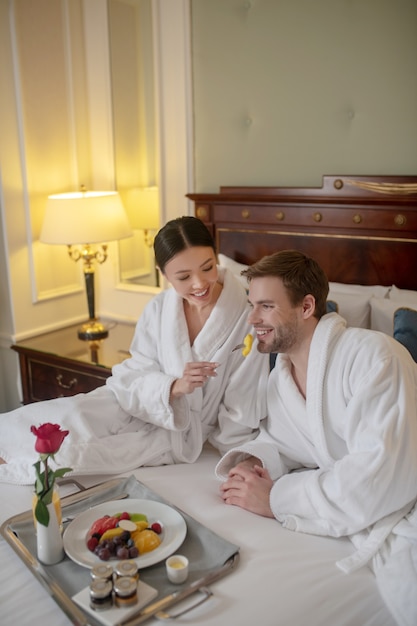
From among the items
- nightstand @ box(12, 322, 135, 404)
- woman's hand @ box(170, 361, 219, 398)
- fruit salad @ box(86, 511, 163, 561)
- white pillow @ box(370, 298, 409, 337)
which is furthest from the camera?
nightstand @ box(12, 322, 135, 404)

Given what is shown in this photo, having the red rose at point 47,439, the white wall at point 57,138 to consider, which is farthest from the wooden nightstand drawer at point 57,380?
the red rose at point 47,439

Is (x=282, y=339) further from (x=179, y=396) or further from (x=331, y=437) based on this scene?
(x=179, y=396)

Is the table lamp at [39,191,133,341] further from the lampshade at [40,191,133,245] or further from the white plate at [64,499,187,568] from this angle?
the white plate at [64,499,187,568]

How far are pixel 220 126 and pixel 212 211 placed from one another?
0.37 meters

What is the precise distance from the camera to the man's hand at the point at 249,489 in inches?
62.2

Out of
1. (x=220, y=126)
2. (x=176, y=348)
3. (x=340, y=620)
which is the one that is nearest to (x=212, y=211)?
(x=220, y=126)

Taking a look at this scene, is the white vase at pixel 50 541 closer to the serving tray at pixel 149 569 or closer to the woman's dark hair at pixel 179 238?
the serving tray at pixel 149 569

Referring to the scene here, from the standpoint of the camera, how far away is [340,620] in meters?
1.20

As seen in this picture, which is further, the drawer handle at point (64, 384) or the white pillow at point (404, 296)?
the drawer handle at point (64, 384)

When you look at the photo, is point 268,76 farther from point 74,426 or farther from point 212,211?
point 74,426

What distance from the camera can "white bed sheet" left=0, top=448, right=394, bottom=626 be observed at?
1.20m

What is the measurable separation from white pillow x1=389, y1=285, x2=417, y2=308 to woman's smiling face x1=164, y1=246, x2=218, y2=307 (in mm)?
635

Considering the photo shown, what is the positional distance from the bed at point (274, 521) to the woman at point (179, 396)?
8 cm

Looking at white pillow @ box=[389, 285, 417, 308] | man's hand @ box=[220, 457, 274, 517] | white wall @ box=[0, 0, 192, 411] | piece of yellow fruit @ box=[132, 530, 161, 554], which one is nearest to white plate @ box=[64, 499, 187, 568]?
piece of yellow fruit @ box=[132, 530, 161, 554]
